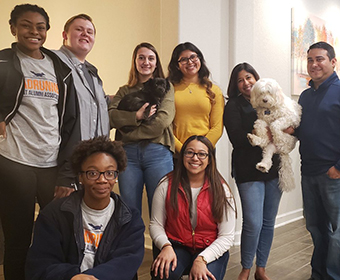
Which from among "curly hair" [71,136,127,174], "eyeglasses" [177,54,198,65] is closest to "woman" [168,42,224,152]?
"eyeglasses" [177,54,198,65]

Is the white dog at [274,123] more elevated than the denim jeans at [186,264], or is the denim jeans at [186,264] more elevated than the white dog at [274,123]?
the white dog at [274,123]

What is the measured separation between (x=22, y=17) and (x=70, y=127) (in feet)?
1.90

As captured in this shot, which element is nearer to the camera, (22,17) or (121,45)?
(22,17)

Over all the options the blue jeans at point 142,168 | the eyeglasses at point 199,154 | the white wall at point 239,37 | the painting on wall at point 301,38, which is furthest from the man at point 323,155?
the painting on wall at point 301,38

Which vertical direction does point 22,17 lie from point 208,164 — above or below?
above

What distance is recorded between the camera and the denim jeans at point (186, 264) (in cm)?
188

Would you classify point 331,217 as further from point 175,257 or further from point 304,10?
point 304,10

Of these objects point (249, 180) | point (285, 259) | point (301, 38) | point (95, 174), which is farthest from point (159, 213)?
point (301, 38)

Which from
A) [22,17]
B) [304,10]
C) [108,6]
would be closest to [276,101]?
[22,17]

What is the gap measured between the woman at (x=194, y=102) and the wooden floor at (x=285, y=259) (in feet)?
3.39

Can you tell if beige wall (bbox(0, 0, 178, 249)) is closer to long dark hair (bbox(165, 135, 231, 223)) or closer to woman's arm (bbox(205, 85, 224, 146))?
woman's arm (bbox(205, 85, 224, 146))

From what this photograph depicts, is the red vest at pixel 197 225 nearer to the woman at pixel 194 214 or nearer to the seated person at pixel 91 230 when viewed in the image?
the woman at pixel 194 214

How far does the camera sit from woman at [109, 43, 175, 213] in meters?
2.34

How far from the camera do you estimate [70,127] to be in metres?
1.97
